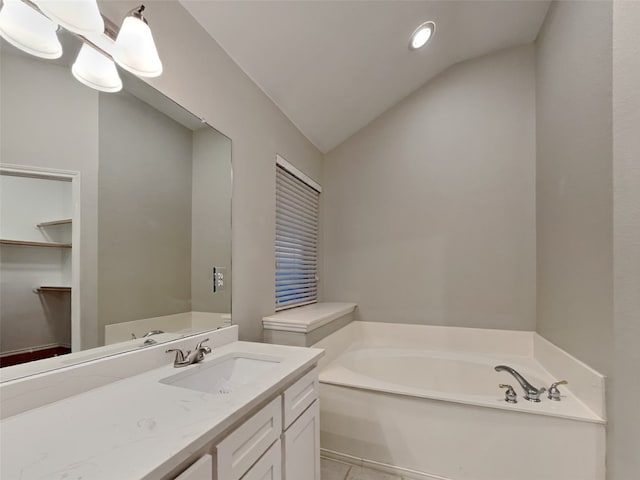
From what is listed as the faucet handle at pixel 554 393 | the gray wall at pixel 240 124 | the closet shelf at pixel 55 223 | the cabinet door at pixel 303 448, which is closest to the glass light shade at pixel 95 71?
the gray wall at pixel 240 124

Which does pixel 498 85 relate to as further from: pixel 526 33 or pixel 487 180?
pixel 487 180

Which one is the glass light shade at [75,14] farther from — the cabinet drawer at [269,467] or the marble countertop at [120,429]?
the cabinet drawer at [269,467]

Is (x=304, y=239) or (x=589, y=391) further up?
(x=304, y=239)

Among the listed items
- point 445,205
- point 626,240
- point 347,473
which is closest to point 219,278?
point 347,473

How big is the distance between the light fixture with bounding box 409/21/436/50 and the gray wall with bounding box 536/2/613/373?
2.61 feet

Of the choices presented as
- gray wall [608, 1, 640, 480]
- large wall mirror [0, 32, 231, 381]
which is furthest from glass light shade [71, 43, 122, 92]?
gray wall [608, 1, 640, 480]

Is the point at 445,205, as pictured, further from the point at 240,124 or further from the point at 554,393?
the point at 240,124

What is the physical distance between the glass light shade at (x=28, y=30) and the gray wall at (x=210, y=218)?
0.62 m

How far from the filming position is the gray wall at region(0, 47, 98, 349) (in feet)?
2.79

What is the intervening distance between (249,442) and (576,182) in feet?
6.81

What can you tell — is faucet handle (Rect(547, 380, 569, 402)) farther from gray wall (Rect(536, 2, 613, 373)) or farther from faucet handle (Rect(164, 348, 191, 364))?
faucet handle (Rect(164, 348, 191, 364))

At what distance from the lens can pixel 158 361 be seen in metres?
1.21

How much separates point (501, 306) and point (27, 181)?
2948 mm

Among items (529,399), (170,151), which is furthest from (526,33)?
(170,151)
